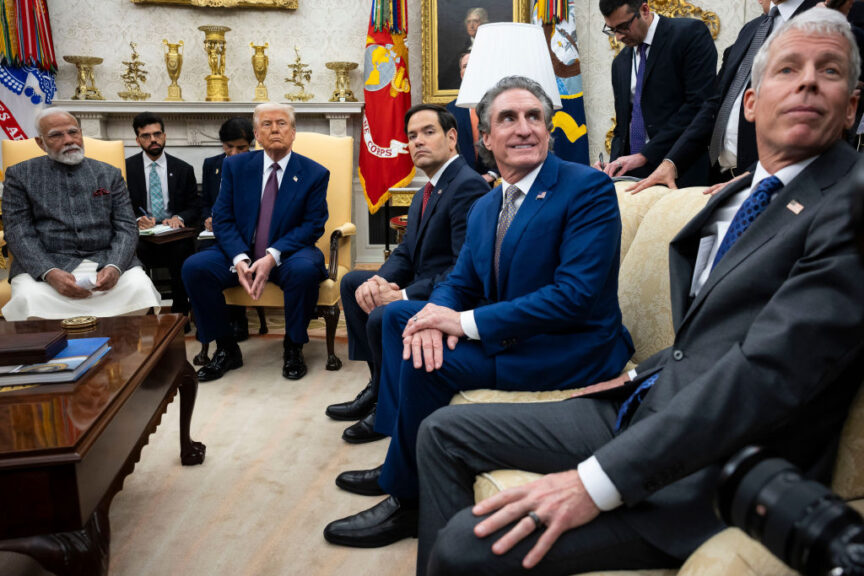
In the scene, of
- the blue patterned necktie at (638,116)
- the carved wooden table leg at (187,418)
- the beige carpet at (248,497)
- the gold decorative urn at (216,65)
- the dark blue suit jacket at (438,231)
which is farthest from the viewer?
the gold decorative urn at (216,65)

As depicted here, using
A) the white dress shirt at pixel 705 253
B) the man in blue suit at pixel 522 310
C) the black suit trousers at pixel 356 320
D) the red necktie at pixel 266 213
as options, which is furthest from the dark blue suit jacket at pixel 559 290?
the red necktie at pixel 266 213

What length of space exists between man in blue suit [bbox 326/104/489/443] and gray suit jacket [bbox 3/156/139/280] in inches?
57.6

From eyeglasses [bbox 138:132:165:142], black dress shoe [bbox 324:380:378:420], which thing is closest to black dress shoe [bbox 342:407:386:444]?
black dress shoe [bbox 324:380:378:420]

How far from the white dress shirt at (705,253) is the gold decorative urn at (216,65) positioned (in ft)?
16.2

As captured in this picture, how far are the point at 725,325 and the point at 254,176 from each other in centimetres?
288

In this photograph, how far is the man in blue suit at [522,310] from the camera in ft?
5.28

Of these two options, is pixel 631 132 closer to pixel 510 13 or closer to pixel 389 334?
pixel 389 334

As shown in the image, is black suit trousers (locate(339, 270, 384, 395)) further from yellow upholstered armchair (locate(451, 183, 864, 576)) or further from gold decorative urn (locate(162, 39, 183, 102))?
gold decorative urn (locate(162, 39, 183, 102))

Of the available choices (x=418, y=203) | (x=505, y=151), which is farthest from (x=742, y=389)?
(x=418, y=203)

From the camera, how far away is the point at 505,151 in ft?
5.82

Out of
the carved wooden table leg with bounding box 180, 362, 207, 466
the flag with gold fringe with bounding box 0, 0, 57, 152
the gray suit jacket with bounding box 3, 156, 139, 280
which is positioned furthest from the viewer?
the flag with gold fringe with bounding box 0, 0, 57, 152

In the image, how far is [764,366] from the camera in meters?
0.89

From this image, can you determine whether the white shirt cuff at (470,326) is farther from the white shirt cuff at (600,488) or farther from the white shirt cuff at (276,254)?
the white shirt cuff at (276,254)

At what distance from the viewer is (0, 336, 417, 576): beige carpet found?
1720 mm
